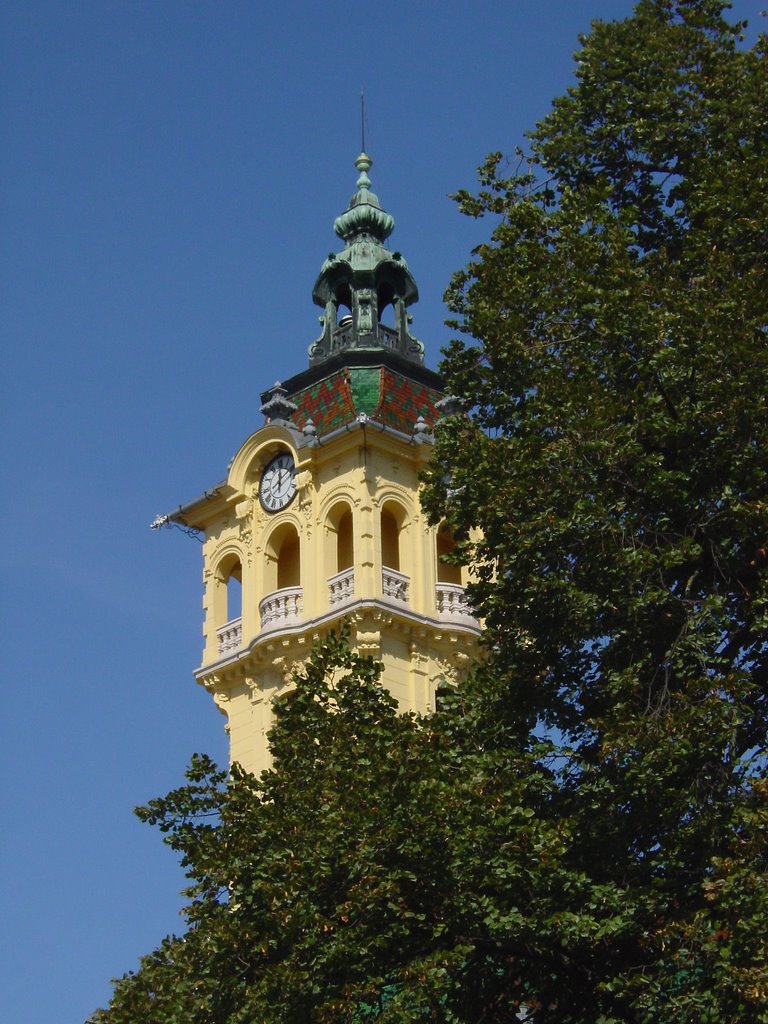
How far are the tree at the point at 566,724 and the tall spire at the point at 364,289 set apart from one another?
19723 mm

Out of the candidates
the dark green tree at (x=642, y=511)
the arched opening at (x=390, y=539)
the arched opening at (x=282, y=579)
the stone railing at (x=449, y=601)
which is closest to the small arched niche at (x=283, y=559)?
the arched opening at (x=282, y=579)

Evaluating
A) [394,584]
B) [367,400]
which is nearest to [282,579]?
[394,584]

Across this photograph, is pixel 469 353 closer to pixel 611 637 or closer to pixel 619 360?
pixel 619 360

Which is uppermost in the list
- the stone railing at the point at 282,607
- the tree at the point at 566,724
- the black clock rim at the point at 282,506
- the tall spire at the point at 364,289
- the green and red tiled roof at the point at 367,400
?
the tall spire at the point at 364,289

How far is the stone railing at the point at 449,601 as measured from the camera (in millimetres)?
40562

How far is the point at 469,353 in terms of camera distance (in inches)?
947

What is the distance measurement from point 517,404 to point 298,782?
519 cm

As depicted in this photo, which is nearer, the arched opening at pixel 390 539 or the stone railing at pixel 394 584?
the stone railing at pixel 394 584

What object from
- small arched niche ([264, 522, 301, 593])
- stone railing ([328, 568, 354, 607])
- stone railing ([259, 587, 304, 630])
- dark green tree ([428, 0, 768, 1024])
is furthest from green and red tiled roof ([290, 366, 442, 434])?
dark green tree ([428, 0, 768, 1024])

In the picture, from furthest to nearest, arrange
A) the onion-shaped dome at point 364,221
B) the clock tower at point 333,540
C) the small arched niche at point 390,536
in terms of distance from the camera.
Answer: the onion-shaped dome at point 364,221 → the small arched niche at point 390,536 → the clock tower at point 333,540

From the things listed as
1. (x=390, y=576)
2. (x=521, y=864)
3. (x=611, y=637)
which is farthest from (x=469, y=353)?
(x=390, y=576)

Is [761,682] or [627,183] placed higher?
[627,183]

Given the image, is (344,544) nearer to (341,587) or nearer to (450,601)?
(341,587)

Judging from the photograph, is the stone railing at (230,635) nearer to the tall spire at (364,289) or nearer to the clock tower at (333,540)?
the clock tower at (333,540)
